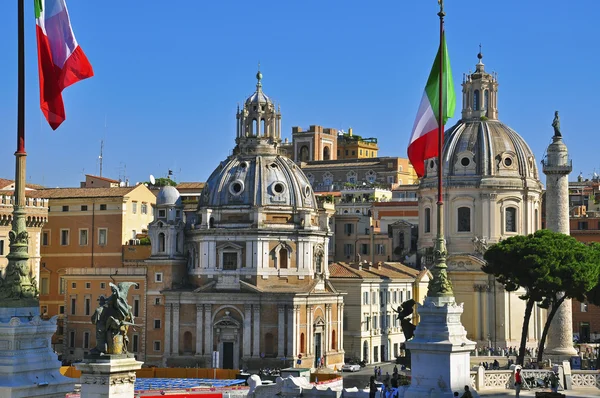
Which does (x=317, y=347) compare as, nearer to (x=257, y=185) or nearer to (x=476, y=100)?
(x=257, y=185)

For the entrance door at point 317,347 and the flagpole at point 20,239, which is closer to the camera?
the flagpole at point 20,239

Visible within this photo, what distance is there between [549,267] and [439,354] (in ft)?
110

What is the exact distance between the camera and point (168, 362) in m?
75.6

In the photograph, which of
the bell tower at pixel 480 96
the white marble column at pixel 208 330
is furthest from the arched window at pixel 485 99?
the white marble column at pixel 208 330

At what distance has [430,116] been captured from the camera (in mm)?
30844

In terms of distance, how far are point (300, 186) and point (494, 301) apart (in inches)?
621

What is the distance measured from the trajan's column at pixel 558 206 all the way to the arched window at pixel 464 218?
14.2 metres

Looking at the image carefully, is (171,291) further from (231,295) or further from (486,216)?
(486,216)

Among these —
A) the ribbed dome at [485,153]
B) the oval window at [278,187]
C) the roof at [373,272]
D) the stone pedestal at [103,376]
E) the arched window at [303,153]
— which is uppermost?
the arched window at [303,153]

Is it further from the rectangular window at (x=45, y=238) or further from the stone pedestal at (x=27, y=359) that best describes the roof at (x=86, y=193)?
the stone pedestal at (x=27, y=359)

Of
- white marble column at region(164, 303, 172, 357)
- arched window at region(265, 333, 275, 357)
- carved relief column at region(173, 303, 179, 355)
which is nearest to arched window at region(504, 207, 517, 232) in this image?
arched window at region(265, 333, 275, 357)

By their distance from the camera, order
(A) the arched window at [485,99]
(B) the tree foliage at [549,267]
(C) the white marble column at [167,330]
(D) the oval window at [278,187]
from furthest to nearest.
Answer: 1. (A) the arched window at [485,99]
2. (D) the oval window at [278,187]
3. (C) the white marble column at [167,330]
4. (B) the tree foliage at [549,267]

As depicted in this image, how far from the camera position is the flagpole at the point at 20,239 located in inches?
843

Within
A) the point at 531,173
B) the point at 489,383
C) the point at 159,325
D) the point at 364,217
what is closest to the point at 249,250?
the point at 159,325
